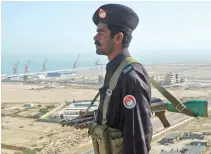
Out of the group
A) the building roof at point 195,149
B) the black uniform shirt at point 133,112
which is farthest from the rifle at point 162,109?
the building roof at point 195,149

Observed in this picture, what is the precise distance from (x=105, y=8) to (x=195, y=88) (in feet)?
107

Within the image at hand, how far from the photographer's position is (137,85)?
121 cm

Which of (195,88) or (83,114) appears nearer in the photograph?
(83,114)

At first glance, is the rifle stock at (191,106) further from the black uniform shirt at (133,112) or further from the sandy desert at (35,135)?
the sandy desert at (35,135)

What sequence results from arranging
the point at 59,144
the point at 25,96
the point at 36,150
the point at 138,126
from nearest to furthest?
the point at 138,126 → the point at 36,150 → the point at 59,144 → the point at 25,96

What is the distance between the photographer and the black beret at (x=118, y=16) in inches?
53.1

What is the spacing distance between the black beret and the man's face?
31 millimetres

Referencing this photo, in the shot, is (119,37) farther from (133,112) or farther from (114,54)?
(133,112)

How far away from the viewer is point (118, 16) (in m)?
1.35

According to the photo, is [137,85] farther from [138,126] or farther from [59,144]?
[59,144]

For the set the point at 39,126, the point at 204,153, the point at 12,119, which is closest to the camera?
the point at 204,153

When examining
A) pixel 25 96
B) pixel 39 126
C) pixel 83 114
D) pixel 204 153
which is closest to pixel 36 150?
pixel 39 126

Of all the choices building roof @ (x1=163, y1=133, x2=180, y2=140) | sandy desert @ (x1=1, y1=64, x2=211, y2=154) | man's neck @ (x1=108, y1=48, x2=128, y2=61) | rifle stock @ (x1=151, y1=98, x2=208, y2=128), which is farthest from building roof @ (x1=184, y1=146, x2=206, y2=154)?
man's neck @ (x1=108, y1=48, x2=128, y2=61)

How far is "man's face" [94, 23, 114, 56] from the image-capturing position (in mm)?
1355
